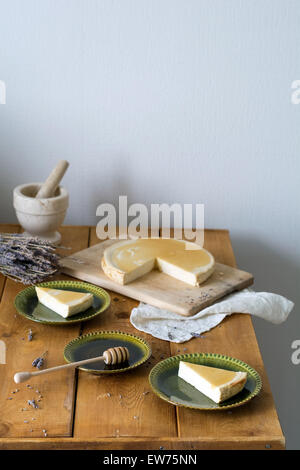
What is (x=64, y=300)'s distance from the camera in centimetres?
136

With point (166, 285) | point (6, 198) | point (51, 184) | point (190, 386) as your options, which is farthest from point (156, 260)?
point (6, 198)

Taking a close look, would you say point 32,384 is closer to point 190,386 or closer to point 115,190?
point 190,386

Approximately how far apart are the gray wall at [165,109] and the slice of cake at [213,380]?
865 millimetres

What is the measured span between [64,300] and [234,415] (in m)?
0.48

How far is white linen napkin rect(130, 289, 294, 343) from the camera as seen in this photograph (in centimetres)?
135

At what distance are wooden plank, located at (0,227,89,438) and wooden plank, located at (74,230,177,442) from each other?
3 cm

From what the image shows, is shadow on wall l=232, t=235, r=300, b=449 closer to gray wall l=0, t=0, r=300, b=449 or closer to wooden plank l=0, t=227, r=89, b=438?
gray wall l=0, t=0, r=300, b=449

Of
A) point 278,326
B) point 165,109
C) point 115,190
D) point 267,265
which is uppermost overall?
point 165,109

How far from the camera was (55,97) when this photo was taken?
1818 mm

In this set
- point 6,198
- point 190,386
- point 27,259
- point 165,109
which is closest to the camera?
point 190,386

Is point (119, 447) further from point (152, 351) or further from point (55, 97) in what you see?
point (55, 97)

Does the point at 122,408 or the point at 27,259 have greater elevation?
the point at 27,259

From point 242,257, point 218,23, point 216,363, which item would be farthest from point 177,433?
point 218,23

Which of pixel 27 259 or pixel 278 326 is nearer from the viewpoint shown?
pixel 27 259
